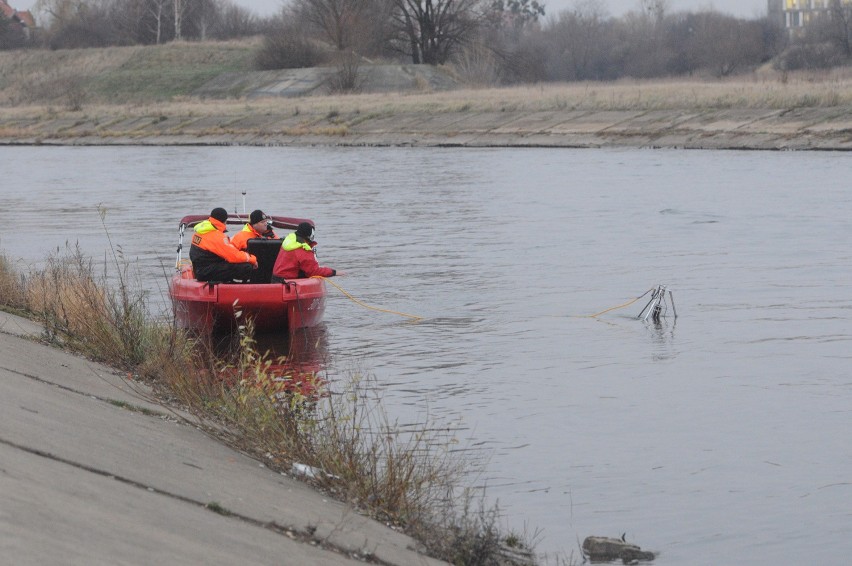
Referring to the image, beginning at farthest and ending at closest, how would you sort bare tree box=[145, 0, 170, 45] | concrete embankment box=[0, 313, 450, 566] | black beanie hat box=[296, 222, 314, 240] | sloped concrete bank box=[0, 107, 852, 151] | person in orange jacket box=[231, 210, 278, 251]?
bare tree box=[145, 0, 170, 45] < sloped concrete bank box=[0, 107, 852, 151] < person in orange jacket box=[231, 210, 278, 251] < black beanie hat box=[296, 222, 314, 240] < concrete embankment box=[0, 313, 450, 566]

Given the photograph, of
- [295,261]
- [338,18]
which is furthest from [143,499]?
[338,18]

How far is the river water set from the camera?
8195 millimetres

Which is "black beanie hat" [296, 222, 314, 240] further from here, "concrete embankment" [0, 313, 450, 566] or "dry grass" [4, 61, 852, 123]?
"dry grass" [4, 61, 852, 123]

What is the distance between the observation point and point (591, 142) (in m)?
47.3

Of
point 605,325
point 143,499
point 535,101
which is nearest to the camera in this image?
point 143,499

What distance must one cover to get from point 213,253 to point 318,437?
5.94m

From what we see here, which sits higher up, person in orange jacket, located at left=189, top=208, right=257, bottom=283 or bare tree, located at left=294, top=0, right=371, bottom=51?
bare tree, located at left=294, top=0, right=371, bottom=51

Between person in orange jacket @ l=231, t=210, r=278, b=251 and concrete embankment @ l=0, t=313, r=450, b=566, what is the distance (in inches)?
248

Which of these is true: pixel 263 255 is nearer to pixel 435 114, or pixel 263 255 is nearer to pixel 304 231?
pixel 304 231

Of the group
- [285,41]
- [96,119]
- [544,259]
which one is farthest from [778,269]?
[285,41]

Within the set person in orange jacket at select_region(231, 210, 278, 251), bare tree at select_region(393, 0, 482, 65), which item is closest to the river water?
person in orange jacket at select_region(231, 210, 278, 251)

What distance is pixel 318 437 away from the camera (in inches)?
316

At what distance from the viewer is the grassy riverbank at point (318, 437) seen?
6785mm

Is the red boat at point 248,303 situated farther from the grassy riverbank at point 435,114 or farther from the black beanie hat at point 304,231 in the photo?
the grassy riverbank at point 435,114
